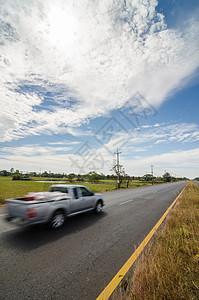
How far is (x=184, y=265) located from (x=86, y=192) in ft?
14.0

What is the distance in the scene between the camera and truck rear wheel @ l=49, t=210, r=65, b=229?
4.51m

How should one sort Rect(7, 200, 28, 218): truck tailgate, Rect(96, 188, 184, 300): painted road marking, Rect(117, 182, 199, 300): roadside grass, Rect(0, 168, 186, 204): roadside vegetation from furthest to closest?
1. Rect(0, 168, 186, 204): roadside vegetation
2. Rect(7, 200, 28, 218): truck tailgate
3. Rect(96, 188, 184, 300): painted road marking
4. Rect(117, 182, 199, 300): roadside grass

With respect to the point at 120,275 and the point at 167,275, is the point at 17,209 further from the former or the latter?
the point at 167,275

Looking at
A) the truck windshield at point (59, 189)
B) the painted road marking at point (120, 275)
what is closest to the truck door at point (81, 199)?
the truck windshield at point (59, 189)

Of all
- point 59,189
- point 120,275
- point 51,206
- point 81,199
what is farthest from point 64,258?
point 59,189

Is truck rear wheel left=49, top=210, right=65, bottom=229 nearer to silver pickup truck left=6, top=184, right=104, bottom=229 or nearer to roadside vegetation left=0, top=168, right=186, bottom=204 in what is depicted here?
silver pickup truck left=6, top=184, right=104, bottom=229

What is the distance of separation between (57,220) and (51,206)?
2.09 feet

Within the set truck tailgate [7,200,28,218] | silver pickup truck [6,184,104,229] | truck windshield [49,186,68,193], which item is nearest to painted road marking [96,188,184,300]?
silver pickup truck [6,184,104,229]

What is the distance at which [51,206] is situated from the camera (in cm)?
441

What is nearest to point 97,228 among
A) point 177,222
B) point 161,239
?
point 161,239

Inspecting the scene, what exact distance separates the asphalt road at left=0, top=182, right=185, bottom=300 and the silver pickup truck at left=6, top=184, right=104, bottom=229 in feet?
1.50

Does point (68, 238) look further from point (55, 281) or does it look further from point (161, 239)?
point (161, 239)

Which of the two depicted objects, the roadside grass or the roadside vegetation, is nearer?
the roadside grass

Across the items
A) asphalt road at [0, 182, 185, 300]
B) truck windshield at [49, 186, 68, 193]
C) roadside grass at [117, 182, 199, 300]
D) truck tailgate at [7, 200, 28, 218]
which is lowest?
asphalt road at [0, 182, 185, 300]
